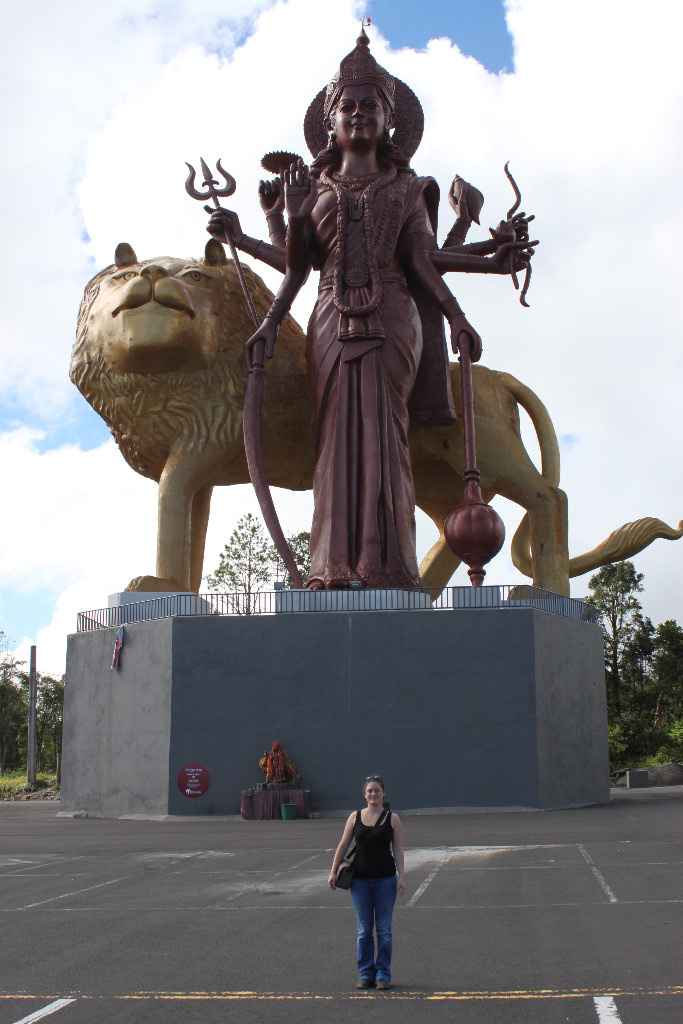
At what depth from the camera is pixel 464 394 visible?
79.0ft

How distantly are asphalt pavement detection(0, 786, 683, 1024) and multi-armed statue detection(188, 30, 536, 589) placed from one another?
A: 865 cm

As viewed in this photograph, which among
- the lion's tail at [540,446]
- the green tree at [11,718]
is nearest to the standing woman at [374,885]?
the lion's tail at [540,446]

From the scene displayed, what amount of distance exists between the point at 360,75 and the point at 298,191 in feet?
9.78

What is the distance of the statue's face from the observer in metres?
24.8

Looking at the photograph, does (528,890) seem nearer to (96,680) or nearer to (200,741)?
(200,741)

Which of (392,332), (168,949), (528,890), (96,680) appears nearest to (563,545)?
(392,332)

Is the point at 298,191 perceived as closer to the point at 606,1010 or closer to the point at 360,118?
the point at 360,118

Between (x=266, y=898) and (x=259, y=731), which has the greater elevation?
(x=259, y=731)

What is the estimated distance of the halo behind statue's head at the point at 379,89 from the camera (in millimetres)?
25266

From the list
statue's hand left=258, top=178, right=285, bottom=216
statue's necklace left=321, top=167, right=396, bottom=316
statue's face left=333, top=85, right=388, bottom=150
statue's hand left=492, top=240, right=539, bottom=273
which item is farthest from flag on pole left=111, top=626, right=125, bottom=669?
statue's face left=333, top=85, right=388, bottom=150

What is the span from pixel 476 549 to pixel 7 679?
→ 4426 centimetres

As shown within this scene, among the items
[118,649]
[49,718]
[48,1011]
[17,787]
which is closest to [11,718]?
[49,718]

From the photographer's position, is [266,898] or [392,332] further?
[392,332]

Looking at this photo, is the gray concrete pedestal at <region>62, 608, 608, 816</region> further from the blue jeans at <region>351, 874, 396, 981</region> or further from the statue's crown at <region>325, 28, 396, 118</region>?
the blue jeans at <region>351, 874, 396, 981</region>
